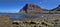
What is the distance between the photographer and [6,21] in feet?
42.4

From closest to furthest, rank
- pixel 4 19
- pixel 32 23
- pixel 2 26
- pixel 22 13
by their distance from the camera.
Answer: pixel 2 26, pixel 4 19, pixel 32 23, pixel 22 13

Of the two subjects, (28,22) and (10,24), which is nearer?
(10,24)

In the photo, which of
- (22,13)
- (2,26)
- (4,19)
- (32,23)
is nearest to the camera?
(2,26)

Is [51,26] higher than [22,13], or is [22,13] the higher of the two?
[22,13]

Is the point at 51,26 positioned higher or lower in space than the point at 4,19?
lower

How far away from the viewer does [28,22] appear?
14.5 m

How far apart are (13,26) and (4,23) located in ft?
3.55

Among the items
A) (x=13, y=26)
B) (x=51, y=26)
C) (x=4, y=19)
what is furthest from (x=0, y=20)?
(x=51, y=26)

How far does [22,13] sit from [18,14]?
3.41ft

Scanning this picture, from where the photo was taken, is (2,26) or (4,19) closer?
(2,26)

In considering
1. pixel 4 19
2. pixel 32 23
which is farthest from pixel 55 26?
pixel 4 19

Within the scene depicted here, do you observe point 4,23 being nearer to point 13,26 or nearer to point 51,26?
point 13,26

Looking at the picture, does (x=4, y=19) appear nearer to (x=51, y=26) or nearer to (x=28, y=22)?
(x=28, y=22)

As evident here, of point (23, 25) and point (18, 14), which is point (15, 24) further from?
point (18, 14)
